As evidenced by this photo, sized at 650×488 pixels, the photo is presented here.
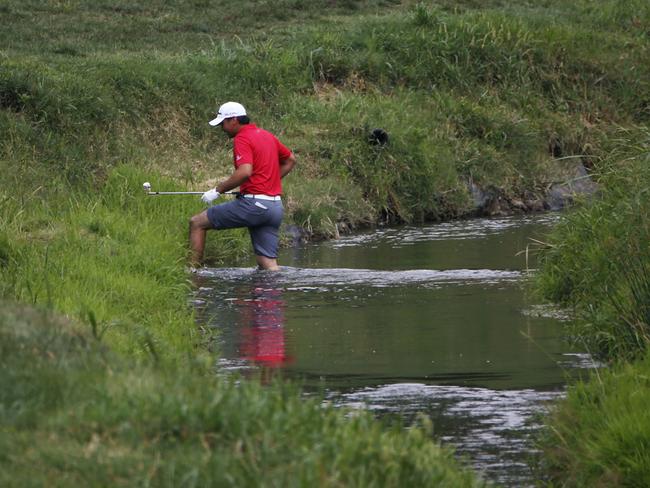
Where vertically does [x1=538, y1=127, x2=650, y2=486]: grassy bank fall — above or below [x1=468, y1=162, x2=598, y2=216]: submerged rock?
below

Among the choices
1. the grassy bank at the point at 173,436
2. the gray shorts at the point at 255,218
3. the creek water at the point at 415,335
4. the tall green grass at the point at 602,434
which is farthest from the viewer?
the gray shorts at the point at 255,218

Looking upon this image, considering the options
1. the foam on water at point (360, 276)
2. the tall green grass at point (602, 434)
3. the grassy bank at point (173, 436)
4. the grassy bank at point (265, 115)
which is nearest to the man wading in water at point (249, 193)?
the foam on water at point (360, 276)

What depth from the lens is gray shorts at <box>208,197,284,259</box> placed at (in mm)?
15539

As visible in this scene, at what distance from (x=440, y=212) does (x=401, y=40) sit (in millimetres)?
4905

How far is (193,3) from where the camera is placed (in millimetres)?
29719

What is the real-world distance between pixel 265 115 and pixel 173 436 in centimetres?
1630

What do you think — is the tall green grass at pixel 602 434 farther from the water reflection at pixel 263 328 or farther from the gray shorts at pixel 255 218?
the gray shorts at pixel 255 218

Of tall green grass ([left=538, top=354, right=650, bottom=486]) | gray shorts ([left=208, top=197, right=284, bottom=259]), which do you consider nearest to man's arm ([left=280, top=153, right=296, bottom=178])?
gray shorts ([left=208, top=197, right=284, bottom=259])

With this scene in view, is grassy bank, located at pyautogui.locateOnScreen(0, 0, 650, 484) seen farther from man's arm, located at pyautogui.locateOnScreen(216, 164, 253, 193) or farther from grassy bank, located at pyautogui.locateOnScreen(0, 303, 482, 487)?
man's arm, located at pyautogui.locateOnScreen(216, 164, 253, 193)

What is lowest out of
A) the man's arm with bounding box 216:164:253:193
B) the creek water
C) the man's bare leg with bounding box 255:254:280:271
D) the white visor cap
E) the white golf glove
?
the creek water

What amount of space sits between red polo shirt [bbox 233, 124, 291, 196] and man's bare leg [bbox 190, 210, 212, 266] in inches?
19.4

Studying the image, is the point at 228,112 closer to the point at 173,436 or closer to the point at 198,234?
the point at 198,234

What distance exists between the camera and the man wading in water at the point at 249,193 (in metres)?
15.4

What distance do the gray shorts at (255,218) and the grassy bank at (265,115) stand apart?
0.58 meters
